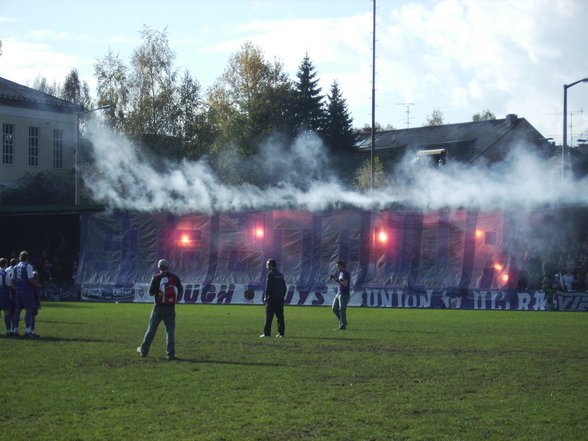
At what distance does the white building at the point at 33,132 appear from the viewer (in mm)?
55031

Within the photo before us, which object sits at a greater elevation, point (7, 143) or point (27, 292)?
point (7, 143)

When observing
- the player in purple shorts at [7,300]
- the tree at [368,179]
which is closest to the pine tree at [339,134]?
the tree at [368,179]

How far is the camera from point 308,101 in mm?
63469

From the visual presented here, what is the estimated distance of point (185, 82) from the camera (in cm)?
6081

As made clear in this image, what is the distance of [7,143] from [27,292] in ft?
123

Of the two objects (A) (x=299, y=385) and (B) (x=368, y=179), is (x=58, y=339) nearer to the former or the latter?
(A) (x=299, y=385)

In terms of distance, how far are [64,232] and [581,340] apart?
30.6 meters

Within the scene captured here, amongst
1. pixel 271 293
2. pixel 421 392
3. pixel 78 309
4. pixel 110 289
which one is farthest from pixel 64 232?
pixel 421 392

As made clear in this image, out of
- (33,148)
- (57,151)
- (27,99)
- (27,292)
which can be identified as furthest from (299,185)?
(27,292)

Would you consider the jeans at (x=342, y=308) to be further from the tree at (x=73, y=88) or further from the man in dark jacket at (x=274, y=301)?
the tree at (x=73, y=88)

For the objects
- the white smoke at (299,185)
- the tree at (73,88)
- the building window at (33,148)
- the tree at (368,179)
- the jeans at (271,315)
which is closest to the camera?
the jeans at (271,315)

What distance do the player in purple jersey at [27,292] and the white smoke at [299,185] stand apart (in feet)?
64.5

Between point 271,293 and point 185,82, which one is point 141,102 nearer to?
point 185,82

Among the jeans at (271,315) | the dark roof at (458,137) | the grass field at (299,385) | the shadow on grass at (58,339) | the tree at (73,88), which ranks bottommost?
the shadow on grass at (58,339)
